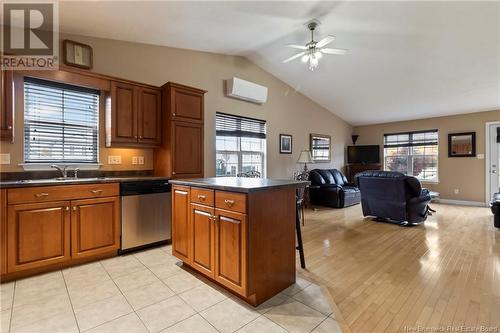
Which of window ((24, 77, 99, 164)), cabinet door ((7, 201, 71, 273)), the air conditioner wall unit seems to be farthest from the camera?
the air conditioner wall unit

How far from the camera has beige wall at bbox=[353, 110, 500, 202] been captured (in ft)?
19.7

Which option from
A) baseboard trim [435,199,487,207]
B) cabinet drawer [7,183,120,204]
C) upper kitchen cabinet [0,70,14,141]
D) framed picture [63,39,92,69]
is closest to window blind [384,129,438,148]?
baseboard trim [435,199,487,207]

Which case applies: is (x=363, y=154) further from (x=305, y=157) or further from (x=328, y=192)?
(x=305, y=157)

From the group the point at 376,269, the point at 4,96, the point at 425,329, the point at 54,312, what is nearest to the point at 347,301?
the point at 425,329

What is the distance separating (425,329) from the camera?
5.24ft

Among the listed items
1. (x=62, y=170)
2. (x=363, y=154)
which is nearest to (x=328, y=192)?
(x=363, y=154)

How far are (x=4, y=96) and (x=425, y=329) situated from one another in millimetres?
4096

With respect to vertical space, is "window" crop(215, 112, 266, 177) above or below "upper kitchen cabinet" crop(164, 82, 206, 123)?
below

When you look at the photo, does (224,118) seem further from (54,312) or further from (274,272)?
(54,312)

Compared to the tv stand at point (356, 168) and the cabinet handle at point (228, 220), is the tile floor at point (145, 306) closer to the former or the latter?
the cabinet handle at point (228, 220)

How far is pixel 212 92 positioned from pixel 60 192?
279cm

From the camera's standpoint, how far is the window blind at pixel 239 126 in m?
4.50

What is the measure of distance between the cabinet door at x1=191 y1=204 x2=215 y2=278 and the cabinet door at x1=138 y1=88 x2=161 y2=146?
1.53 meters

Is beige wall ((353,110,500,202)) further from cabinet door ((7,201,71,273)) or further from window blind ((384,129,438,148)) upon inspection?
cabinet door ((7,201,71,273))
